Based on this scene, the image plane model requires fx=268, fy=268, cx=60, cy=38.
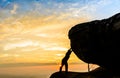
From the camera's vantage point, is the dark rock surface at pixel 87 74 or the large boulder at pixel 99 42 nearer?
the large boulder at pixel 99 42

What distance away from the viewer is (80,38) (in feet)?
27.3

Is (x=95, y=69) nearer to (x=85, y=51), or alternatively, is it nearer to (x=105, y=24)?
(x=85, y=51)

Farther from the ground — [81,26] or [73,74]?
[81,26]

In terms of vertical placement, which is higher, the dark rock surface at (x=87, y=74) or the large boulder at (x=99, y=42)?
the large boulder at (x=99, y=42)

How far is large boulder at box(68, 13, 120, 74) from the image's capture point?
750 cm

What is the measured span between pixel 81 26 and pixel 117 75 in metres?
2.15

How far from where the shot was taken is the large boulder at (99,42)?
750 centimetres

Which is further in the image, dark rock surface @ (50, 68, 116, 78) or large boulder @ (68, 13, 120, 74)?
dark rock surface @ (50, 68, 116, 78)

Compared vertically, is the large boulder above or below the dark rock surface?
above

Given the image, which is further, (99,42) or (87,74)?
(87,74)

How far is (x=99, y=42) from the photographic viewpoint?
7.79 metres

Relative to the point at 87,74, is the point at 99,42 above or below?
above

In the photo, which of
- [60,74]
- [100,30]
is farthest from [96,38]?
[60,74]

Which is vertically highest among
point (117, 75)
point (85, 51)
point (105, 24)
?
point (105, 24)
